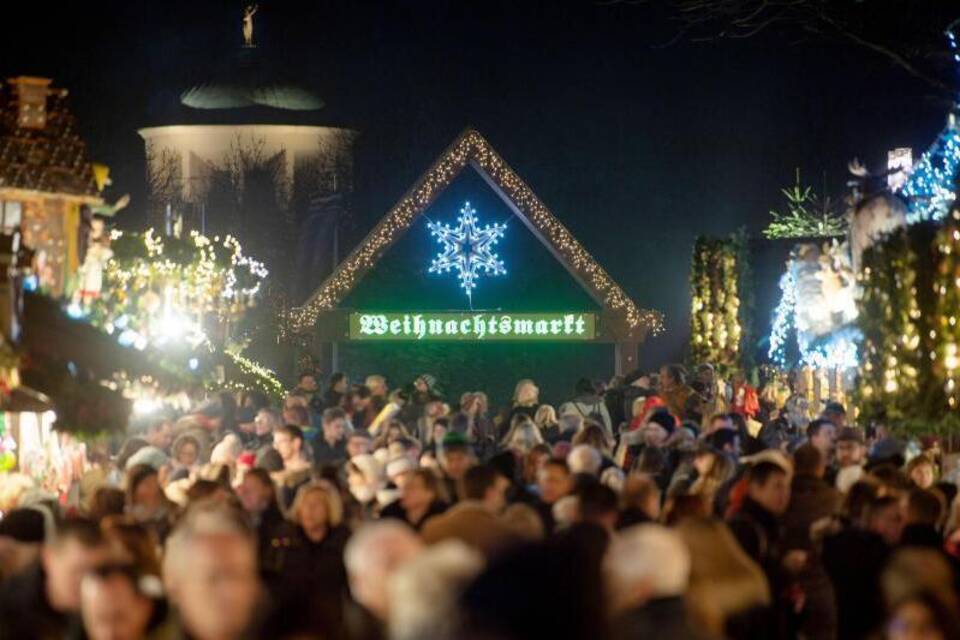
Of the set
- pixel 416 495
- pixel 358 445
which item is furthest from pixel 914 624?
pixel 358 445

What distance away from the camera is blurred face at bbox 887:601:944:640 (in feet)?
28.9

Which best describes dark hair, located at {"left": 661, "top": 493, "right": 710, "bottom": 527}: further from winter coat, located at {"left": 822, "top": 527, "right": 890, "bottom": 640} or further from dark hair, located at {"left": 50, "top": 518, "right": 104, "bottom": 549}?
dark hair, located at {"left": 50, "top": 518, "right": 104, "bottom": 549}

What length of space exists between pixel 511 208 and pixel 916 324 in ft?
94.8

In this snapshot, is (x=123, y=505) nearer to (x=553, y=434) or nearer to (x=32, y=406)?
(x=32, y=406)

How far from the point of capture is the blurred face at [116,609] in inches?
352

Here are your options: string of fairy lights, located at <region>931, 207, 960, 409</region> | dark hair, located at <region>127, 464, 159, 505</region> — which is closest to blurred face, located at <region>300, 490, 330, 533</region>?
dark hair, located at <region>127, 464, 159, 505</region>

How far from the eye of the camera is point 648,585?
902 cm

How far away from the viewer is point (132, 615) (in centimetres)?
897

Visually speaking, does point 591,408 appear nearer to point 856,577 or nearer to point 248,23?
point 856,577

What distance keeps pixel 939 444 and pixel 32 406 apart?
9951 mm

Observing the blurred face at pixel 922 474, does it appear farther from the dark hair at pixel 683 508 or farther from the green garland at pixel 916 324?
the dark hair at pixel 683 508

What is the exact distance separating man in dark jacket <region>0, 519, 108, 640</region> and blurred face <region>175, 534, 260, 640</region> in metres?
0.99

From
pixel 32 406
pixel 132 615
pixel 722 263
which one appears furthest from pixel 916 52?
pixel 132 615

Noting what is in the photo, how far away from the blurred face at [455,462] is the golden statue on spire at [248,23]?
142 ft
